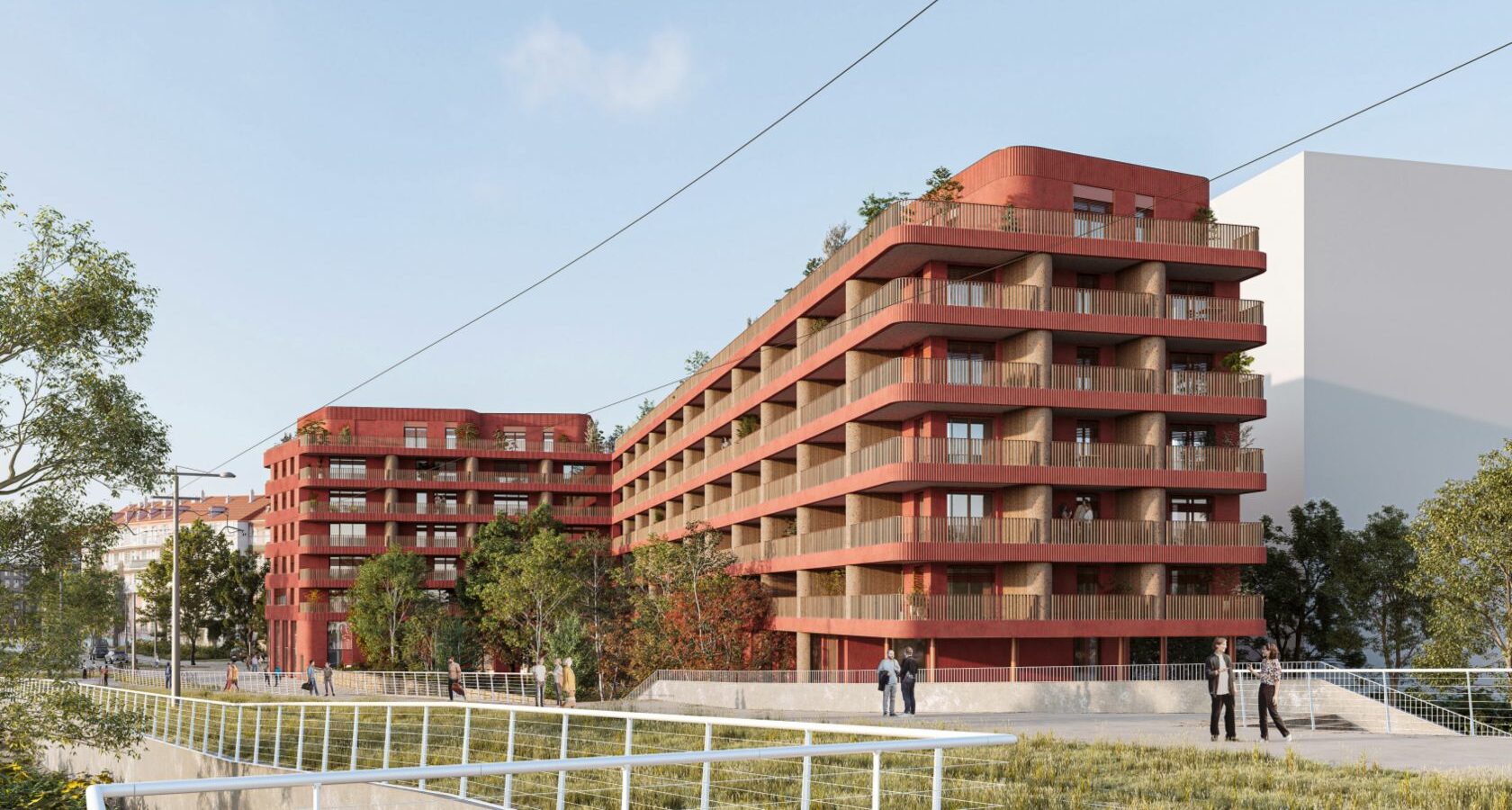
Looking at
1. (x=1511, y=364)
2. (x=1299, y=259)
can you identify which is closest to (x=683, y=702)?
(x=1299, y=259)

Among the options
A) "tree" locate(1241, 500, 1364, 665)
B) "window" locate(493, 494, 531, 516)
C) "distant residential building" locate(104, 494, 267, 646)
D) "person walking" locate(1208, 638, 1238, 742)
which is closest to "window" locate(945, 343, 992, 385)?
"person walking" locate(1208, 638, 1238, 742)

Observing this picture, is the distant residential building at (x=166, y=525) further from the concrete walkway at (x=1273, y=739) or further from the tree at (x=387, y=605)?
the concrete walkway at (x=1273, y=739)

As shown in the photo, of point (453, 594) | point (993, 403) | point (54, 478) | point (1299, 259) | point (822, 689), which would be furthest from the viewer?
point (453, 594)

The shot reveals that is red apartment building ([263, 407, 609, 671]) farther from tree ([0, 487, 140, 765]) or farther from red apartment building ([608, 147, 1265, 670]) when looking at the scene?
tree ([0, 487, 140, 765])

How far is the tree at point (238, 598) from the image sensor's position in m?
115

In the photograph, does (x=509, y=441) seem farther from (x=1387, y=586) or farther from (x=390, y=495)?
(x=1387, y=586)

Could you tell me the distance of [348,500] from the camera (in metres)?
88.9

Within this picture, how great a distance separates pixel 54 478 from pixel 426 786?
13.1 m

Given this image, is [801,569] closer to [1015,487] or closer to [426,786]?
[1015,487]

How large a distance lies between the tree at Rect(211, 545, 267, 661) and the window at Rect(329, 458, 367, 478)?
28.5 meters

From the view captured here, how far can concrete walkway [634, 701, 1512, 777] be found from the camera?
1878 cm

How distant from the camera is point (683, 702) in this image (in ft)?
136

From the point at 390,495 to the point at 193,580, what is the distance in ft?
130

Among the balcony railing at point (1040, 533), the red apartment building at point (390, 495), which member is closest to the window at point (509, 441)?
the red apartment building at point (390, 495)
